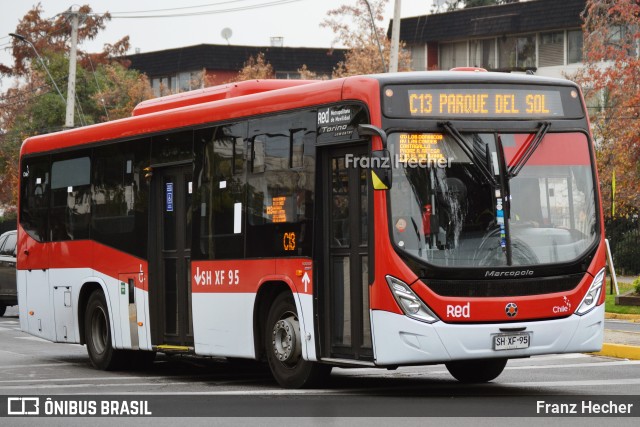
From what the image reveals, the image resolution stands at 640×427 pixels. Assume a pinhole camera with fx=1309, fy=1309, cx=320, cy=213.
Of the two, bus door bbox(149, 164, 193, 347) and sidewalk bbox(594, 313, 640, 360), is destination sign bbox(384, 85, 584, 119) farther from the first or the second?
sidewalk bbox(594, 313, 640, 360)

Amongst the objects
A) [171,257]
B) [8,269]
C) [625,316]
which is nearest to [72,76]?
[8,269]

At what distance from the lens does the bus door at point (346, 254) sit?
42.5ft

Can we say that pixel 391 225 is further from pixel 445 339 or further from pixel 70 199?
pixel 70 199

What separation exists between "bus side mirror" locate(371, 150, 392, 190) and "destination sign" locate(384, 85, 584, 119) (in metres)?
0.53

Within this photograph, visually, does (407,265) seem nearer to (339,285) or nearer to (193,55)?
(339,285)

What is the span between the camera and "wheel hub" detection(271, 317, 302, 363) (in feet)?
45.8

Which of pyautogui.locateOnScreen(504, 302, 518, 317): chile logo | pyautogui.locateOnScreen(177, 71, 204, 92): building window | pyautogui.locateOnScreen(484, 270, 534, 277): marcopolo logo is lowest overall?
pyautogui.locateOnScreen(504, 302, 518, 317): chile logo

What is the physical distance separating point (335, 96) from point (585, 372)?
5.27 metres

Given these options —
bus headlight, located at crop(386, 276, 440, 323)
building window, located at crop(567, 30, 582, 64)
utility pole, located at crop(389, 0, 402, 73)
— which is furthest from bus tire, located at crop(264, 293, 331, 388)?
building window, located at crop(567, 30, 582, 64)

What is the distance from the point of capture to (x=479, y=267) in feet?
41.2

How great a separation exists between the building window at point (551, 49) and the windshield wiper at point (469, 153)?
49.4m

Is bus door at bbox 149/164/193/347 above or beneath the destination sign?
beneath

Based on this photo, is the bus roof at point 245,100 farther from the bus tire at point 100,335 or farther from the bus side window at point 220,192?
the bus tire at point 100,335

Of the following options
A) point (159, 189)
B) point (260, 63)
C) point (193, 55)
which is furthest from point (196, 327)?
point (193, 55)
